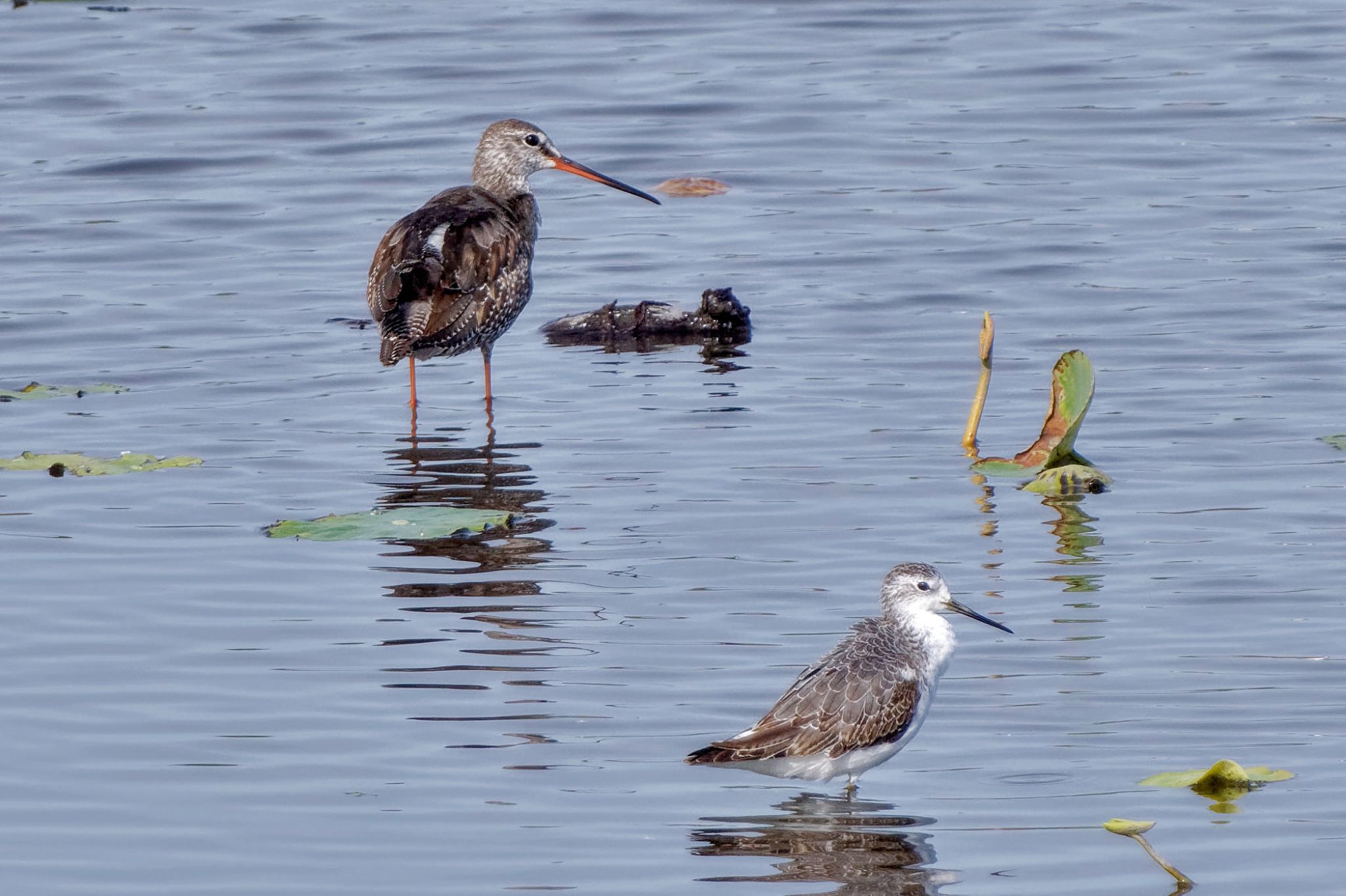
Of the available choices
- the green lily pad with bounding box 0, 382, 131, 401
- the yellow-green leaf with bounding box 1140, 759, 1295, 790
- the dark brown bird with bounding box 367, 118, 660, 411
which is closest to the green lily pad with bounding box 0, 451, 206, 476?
the green lily pad with bounding box 0, 382, 131, 401

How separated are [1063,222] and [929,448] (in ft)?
17.8

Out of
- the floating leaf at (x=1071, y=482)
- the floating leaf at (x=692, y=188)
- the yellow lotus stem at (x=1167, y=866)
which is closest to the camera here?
the yellow lotus stem at (x=1167, y=866)

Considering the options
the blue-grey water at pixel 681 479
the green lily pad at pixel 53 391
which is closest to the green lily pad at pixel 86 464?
the blue-grey water at pixel 681 479

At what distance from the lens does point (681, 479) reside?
11.5m

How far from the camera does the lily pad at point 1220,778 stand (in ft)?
24.7

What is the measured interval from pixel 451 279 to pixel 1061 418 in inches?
161

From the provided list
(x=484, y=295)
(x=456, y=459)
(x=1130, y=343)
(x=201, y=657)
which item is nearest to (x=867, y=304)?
(x=1130, y=343)

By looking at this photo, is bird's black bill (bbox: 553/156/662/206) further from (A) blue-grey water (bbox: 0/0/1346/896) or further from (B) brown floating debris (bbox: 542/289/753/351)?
(B) brown floating debris (bbox: 542/289/753/351)

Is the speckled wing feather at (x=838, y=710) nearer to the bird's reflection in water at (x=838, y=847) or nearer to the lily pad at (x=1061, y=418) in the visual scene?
the bird's reflection in water at (x=838, y=847)

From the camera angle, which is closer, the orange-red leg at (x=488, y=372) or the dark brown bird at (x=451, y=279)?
the dark brown bird at (x=451, y=279)

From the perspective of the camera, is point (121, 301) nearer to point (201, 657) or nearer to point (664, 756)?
point (201, 657)

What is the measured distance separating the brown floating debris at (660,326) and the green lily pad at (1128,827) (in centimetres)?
779

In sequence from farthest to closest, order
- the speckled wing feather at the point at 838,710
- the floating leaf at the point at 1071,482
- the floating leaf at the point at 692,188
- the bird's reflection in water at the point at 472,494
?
the floating leaf at the point at 692,188 < the floating leaf at the point at 1071,482 < the bird's reflection in water at the point at 472,494 < the speckled wing feather at the point at 838,710

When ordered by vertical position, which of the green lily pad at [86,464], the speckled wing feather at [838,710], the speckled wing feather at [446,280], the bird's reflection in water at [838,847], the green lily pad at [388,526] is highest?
the speckled wing feather at [446,280]
